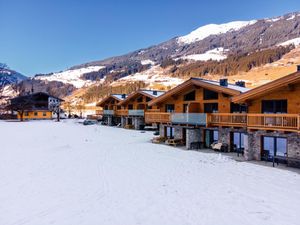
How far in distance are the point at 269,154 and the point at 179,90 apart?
10156 millimetres

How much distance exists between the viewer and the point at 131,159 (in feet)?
59.6

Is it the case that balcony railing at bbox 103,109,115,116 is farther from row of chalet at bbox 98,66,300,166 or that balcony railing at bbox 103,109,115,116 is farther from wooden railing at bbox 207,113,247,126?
wooden railing at bbox 207,113,247,126

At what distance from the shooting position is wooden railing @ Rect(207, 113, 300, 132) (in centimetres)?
1530

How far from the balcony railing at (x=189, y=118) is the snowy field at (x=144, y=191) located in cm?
399

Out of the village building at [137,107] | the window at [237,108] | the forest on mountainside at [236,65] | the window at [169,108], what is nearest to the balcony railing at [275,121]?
the window at [237,108]

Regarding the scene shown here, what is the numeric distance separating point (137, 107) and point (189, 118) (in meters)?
19.7

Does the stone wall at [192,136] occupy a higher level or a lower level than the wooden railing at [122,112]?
lower

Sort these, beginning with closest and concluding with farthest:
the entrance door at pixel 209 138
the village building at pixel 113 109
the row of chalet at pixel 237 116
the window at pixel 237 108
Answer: the row of chalet at pixel 237 116 → the window at pixel 237 108 → the entrance door at pixel 209 138 → the village building at pixel 113 109

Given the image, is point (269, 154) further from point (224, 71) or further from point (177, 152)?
point (224, 71)

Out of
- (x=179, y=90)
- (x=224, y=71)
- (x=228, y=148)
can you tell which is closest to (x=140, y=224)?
(x=228, y=148)

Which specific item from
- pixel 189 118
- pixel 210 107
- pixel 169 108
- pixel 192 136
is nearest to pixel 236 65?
pixel 169 108

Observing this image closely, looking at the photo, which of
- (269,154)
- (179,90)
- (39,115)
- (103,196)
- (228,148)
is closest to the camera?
(103,196)

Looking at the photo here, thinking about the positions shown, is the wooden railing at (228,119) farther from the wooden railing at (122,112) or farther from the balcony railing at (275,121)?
the wooden railing at (122,112)

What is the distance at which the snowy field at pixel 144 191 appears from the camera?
895cm
